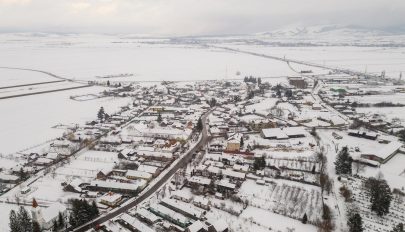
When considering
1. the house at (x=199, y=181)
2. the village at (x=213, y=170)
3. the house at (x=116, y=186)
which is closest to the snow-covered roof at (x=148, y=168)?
the village at (x=213, y=170)

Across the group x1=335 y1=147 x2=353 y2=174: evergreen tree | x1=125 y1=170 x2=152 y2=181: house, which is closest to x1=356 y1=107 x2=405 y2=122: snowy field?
x1=335 y1=147 x2=353 y2=174: evergreen tree

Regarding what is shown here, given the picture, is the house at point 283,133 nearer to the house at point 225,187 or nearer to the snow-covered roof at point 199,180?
the house at point 225,187

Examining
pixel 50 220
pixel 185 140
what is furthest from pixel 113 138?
pixel 50 220

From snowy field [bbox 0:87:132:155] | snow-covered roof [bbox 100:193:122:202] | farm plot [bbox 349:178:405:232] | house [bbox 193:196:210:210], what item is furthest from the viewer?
snowy field [bbox 0:87:132:155]

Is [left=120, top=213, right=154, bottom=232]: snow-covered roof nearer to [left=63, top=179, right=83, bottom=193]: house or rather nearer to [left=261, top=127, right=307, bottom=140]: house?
[left=63, top=179, right=83, bottom=193]: house

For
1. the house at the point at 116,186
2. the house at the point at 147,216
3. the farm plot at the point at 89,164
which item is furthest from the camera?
the farm plot at the point at 89,164
